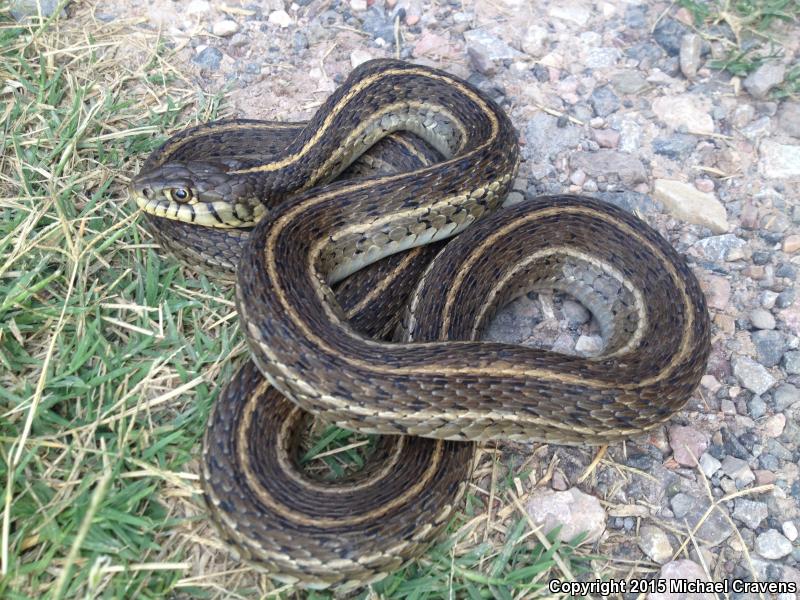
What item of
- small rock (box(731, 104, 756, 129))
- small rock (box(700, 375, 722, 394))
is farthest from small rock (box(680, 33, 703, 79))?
small rock (box(700, 375, 722, 394))

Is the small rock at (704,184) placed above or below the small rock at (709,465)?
above

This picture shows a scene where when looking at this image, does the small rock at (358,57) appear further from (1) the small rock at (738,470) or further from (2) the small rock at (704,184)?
(1) the small rock at (738,470)

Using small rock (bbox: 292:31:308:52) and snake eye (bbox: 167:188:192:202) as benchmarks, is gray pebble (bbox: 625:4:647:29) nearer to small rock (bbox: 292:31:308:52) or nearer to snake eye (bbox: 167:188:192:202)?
small rock (bbox: 292:31:308:52)

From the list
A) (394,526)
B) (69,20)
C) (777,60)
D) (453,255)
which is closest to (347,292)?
(453,255)

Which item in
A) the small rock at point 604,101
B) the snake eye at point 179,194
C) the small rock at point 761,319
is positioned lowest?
the small rock at point 761,319

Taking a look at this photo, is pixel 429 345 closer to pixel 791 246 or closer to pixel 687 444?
pixel 687 444

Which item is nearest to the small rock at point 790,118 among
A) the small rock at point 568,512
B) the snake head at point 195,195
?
the small rock at point 568,512
